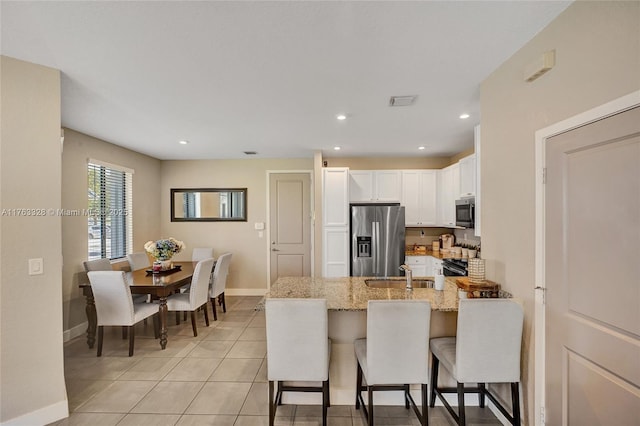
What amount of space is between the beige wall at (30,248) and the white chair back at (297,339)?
158 cm

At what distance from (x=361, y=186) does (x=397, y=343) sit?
337 centimetres

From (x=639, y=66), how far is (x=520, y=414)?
2.02 metres

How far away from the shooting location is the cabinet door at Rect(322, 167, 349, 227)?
15.5 feet

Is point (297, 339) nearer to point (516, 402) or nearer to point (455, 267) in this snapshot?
point (516, 402)

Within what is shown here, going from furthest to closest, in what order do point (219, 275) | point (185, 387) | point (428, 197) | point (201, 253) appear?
1. point (201, 253)
2. point (428, 197)
3. point (219, 275)
4. point (185, 387)

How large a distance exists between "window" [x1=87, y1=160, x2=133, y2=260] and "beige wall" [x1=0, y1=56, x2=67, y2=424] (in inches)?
79.1

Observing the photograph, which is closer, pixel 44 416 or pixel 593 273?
pixel 593 273

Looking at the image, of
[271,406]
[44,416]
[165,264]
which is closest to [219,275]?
[165,264]

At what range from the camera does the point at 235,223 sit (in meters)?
5.44

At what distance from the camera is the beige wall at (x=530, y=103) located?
1275 mm

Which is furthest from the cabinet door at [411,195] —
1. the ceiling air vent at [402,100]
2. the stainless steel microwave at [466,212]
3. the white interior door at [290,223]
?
the ceiling air vent at [402,100]

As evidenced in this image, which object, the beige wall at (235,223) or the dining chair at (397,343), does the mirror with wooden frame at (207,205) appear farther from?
the dining chair at (397,343)

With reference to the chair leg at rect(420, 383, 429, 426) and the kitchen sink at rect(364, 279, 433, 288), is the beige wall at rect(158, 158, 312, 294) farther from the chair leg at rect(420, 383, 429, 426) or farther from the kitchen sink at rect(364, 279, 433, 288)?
the chair leg at rect(420, 383, 429, 426)

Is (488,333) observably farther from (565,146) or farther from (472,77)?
(472,77)
